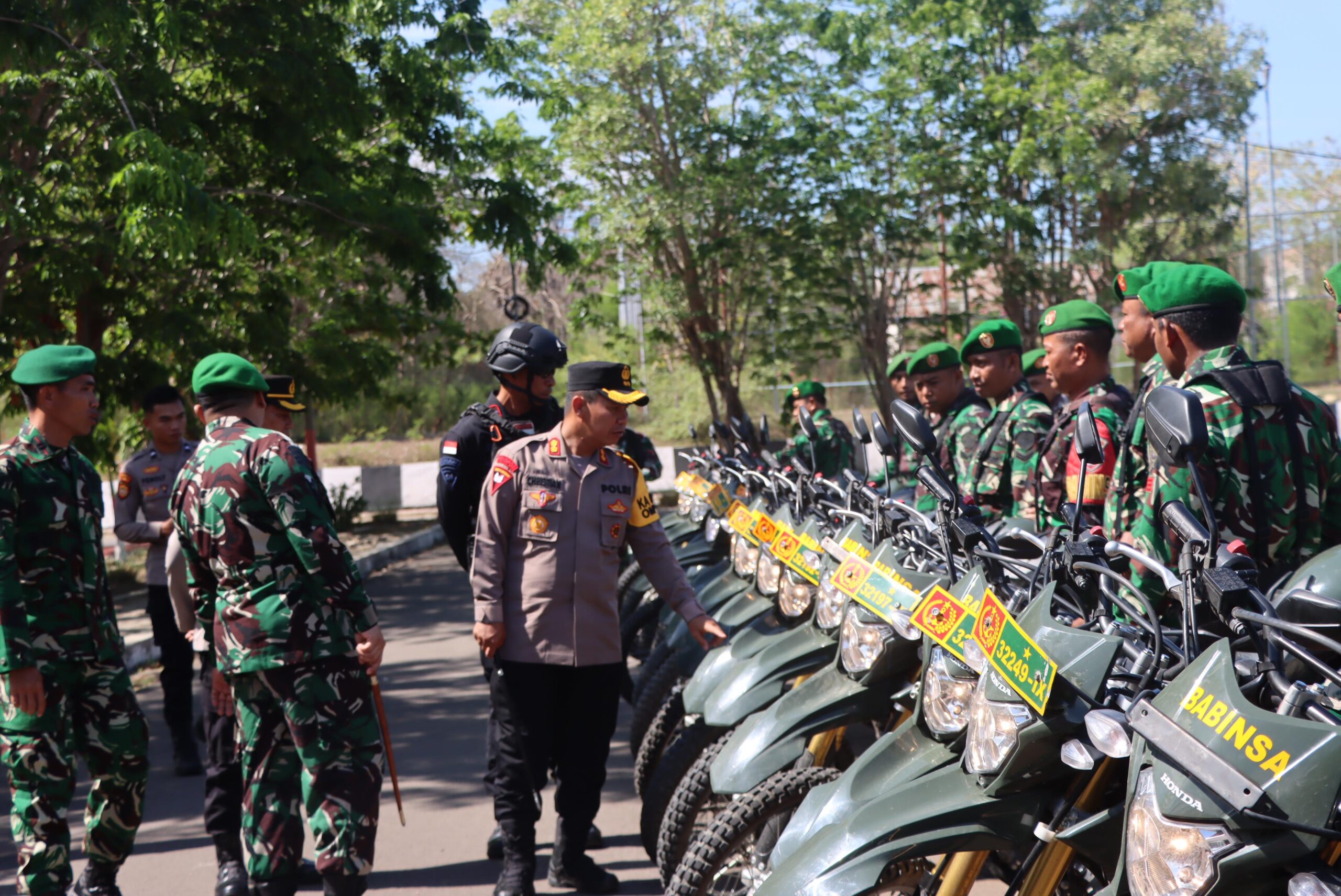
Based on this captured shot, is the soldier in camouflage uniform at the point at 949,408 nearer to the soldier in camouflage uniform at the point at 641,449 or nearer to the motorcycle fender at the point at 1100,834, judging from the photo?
the soldier in camouflage uniform at the point at 641,449

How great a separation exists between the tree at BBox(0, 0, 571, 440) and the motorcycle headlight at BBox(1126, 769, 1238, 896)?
6.68m

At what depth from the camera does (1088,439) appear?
2.34 metres

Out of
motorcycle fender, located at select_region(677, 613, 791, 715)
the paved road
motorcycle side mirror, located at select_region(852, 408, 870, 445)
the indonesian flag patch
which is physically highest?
motorcycle side mirror, located at select_region(852, 408, 870, 445)

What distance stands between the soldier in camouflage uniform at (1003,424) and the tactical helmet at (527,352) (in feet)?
5.87

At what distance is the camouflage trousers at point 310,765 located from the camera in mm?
3504

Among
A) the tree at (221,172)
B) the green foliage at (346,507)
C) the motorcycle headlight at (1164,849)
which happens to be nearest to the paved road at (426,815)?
the motorcycle headlight at (1164,849)

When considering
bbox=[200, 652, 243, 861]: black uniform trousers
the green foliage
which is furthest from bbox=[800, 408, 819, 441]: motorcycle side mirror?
the green foliage

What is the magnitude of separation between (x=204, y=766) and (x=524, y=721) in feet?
9.71

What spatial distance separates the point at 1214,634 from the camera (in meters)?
2.15

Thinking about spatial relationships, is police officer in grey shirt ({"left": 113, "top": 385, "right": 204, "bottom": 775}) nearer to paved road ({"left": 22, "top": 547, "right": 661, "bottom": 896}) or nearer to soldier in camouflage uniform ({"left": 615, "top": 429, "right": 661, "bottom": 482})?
paved road ({"left": 22, "top": 547, "right": 661, "bottom": 896})

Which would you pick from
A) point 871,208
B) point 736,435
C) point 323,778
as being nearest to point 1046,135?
point 871,208

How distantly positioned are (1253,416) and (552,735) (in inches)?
90.8

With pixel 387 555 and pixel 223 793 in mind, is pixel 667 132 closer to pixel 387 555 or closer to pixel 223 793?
pixel 387 555

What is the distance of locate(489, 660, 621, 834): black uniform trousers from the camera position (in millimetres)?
3959
